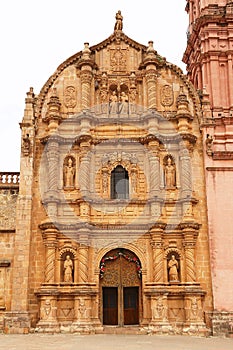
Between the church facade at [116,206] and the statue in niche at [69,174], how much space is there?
0.05 m

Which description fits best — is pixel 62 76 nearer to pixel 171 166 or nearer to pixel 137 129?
pixel 137 129

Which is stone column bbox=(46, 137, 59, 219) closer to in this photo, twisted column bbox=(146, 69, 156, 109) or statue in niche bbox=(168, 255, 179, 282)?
twisted column bbox=(146, 69, 156, 109)

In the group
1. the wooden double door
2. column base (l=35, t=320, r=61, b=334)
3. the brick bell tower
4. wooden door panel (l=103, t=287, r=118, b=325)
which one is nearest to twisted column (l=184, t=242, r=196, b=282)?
the brick bell tower

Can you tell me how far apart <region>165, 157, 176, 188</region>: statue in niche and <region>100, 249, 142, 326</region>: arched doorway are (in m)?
3.69

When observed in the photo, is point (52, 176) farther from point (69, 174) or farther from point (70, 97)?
point (70, 97)

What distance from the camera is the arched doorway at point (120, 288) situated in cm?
2022

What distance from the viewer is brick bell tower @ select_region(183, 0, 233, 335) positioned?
19781 millimetres

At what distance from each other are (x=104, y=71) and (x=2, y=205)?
8.47 meters

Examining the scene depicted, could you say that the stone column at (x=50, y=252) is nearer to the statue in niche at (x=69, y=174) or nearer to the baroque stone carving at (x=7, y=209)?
the baroque stone carving at (x=7, y=209)

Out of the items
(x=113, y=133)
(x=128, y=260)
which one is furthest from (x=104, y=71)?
(x=128, y=260)

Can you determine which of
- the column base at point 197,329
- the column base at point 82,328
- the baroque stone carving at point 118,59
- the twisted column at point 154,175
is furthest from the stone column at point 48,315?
the baroque stone carving at point 118,59

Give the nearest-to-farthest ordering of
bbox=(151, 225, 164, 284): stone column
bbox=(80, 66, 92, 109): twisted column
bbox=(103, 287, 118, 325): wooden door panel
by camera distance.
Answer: bbox=(151, 225, 164, 284): stone column → bbox=(103, 287, 118, 325): wooden door panel → bbox=(80, 66, 92, 109): twisted column

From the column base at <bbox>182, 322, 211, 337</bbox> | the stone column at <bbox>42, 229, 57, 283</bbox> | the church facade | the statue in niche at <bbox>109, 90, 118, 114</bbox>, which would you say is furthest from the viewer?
the statue in niche at <bbox>109, 90, 118, 114</bbox>

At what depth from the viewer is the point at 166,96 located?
2312 centimetres
